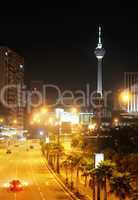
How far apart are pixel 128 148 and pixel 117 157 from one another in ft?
20.1

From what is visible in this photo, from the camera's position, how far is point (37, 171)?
67562 millimetres

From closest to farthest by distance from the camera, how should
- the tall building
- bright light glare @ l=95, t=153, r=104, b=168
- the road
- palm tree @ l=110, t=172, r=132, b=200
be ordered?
palm tree @ l=110, t=172, r=132, b=200 < bright light glare @ l=95, t=153, r=104, b=168 < the road < the tall building

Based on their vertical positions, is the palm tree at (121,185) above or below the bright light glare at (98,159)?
below

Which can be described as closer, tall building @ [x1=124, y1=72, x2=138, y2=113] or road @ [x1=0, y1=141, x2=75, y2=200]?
road @ [x1=0, y1=141, x2=75, y2=200]

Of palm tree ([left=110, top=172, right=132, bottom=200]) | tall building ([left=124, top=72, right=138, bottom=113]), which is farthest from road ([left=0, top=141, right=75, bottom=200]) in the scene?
tall building ([left=124, top=72, right=138, bottom=113])

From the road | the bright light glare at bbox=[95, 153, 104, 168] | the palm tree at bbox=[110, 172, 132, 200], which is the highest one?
the bright light glare at bbox=[95, 153, 104, 168]

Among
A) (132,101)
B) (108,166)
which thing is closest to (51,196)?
(108,166)

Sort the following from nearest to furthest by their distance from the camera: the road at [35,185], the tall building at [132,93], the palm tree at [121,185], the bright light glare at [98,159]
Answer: the palm tree at [121,185]
the bright light glare at [98,159]
the road at [35,185]
the tall building at [132,93]

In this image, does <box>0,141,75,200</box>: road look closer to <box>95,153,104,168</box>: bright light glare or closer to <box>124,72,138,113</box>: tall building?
<box>95,153,104,168</box>: bright light glare

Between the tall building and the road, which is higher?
the tall building

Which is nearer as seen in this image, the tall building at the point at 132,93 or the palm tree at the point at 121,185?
the palm tree at the point at 121,185

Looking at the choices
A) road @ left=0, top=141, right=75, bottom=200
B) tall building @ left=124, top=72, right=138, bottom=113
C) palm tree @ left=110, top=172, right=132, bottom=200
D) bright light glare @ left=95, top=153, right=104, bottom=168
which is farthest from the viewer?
tall building @ left=124, top=72, right=138, bottom=113

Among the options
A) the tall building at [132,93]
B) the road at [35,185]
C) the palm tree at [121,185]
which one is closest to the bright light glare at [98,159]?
the palm tree at [121,185]

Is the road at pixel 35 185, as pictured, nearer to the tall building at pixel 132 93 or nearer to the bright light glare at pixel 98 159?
the bright light glare at pixel 98 159
